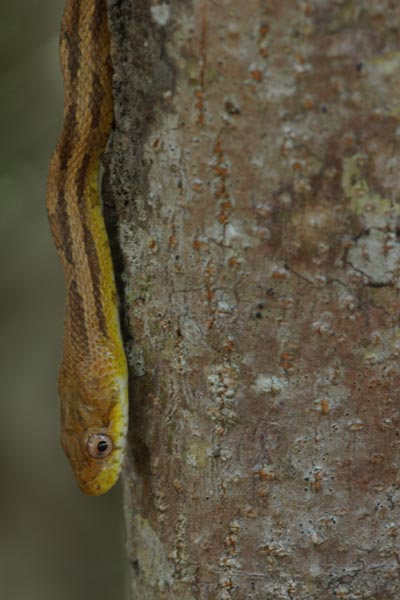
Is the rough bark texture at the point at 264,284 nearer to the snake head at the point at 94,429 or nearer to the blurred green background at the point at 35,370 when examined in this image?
the snake head at the point at 94,429

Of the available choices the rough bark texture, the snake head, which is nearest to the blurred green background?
the snake head

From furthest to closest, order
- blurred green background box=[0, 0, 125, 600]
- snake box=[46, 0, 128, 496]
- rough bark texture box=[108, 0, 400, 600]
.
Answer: blurred green background box=[0, 0, 125, 600] → snake box=[46, 0, 128, 496] → rough bark texture box=[108, 0, 400, 600]

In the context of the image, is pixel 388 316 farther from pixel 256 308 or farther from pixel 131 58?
pixel 131 58

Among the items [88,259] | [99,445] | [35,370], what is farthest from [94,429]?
[35,370]

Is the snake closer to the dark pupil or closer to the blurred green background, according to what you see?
the dark pupil

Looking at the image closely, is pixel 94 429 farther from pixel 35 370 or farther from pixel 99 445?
pixel 35 370
